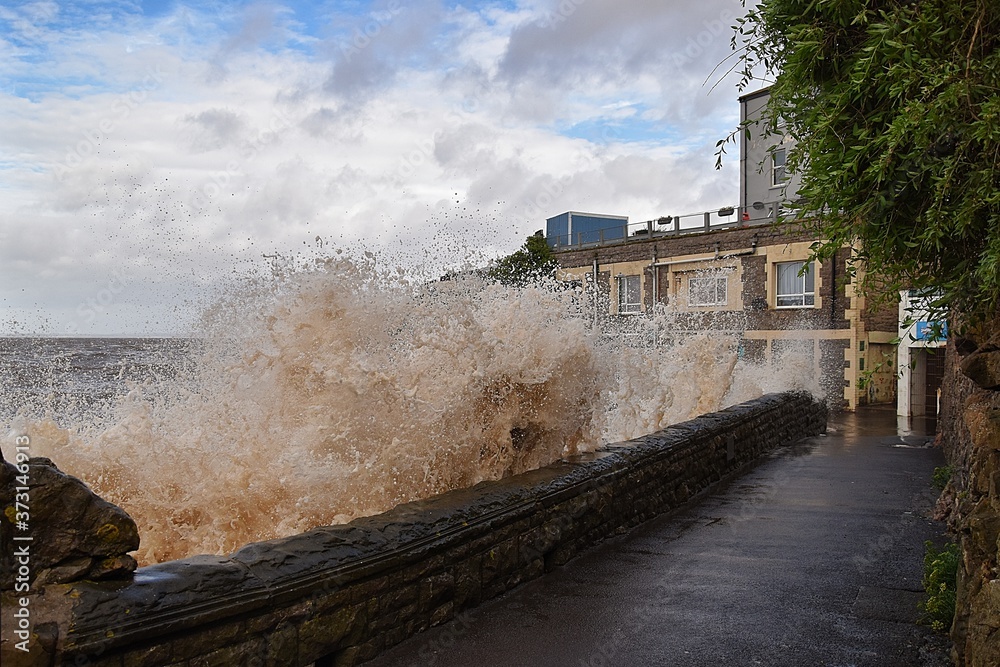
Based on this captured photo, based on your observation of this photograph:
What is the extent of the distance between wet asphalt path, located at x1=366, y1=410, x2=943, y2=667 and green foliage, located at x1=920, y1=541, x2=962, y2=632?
129 millimetres

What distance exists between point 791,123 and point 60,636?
13.5ft

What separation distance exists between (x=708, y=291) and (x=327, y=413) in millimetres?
20908

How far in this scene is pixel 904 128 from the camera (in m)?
2.91

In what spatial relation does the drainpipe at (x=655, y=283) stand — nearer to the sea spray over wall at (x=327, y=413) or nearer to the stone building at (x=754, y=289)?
the stone building at (x=754, y=289)

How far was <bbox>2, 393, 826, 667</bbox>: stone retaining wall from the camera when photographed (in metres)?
2.89

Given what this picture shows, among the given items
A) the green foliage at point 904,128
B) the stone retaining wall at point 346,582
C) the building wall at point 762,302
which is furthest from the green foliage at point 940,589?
the building wall at point 762,302

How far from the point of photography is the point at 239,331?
5.96 m

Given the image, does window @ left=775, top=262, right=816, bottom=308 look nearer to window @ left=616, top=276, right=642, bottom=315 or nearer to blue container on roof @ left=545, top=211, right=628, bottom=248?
window @ left=616, top=276, right=642, bottom=315

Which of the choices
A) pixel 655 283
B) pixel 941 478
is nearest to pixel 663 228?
pixel 655 283

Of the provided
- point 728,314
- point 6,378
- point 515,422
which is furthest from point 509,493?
point 728,314

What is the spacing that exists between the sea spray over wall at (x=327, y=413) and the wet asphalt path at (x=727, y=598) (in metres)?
1.29

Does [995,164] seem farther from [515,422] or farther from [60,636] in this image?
[515,422]

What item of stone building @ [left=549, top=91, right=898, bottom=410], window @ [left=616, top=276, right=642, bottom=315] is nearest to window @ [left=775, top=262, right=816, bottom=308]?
stone building @ [left=549, top=91, right=898, bottom=410]

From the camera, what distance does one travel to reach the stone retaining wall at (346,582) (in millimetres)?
2887
